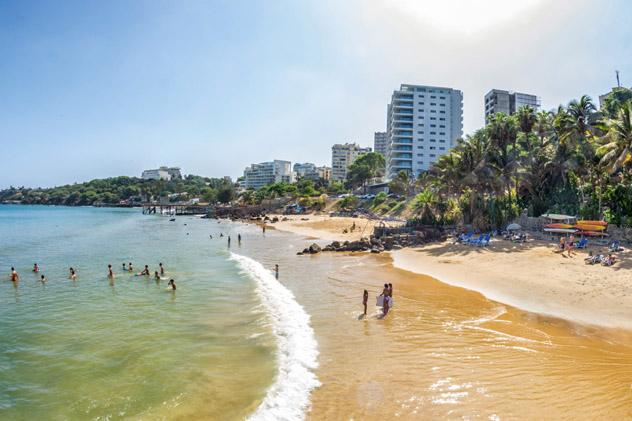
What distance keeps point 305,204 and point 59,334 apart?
91516mm

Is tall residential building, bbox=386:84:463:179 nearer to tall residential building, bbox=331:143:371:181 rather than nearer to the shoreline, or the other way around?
the shoreline

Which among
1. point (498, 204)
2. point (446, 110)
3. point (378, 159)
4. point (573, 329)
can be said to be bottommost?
point (573, 329)

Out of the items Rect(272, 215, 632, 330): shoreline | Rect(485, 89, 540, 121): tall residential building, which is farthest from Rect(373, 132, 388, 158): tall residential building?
Rect(272, 215, 632, 330): shoreline

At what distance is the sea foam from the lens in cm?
1065

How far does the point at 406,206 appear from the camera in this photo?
7550 cm

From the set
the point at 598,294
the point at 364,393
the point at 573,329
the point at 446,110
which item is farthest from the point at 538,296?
the point at 446,110

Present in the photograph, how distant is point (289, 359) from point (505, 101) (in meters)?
135

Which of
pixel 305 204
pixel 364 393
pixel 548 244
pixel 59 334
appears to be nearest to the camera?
pixel 364 393

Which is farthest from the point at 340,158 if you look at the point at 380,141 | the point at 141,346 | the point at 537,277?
the point at 141,346

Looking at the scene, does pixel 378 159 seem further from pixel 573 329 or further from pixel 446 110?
pixel 573 329

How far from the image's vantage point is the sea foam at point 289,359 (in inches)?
419

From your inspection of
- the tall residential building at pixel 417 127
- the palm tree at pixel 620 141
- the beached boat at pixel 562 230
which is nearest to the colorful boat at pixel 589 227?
the beached boat at pixel 562 230

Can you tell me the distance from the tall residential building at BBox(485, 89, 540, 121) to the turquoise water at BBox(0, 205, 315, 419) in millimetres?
120918

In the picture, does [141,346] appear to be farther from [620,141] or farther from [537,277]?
[620,141]
